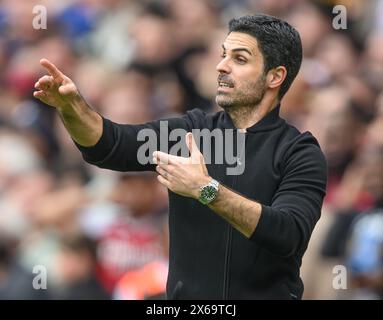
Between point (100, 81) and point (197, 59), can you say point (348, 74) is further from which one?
point (100, 81)

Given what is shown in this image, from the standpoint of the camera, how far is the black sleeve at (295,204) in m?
4.56

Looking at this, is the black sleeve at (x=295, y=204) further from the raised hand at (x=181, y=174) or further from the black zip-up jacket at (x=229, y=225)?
the raised hand at (x=181, y=174)

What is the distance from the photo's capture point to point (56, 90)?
15.5 feet

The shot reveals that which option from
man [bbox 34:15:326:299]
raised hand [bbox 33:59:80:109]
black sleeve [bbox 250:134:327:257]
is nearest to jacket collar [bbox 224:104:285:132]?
man [bbox 34:15:326:299]

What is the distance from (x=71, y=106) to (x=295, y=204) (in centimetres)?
94

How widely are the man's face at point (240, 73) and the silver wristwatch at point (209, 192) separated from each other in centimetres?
51

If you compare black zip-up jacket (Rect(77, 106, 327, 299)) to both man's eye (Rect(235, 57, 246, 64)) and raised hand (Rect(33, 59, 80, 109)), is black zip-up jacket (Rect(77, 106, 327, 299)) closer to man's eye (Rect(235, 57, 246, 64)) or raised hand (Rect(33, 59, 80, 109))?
raised hand (Rect(33, 59, 80, 109))

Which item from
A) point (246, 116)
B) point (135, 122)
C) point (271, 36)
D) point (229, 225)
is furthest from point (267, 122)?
point (135, 122)

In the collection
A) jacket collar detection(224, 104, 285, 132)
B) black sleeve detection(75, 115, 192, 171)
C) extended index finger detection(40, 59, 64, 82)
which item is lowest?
black sleeve detection(75, 115, 192, 171)

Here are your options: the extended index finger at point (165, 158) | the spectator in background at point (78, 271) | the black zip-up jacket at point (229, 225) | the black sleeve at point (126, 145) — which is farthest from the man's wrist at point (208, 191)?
the spectator in background at point (78, 271)

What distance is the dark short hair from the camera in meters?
4.93

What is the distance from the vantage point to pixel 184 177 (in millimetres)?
4473

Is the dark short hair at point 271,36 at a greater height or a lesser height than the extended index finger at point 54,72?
greater
